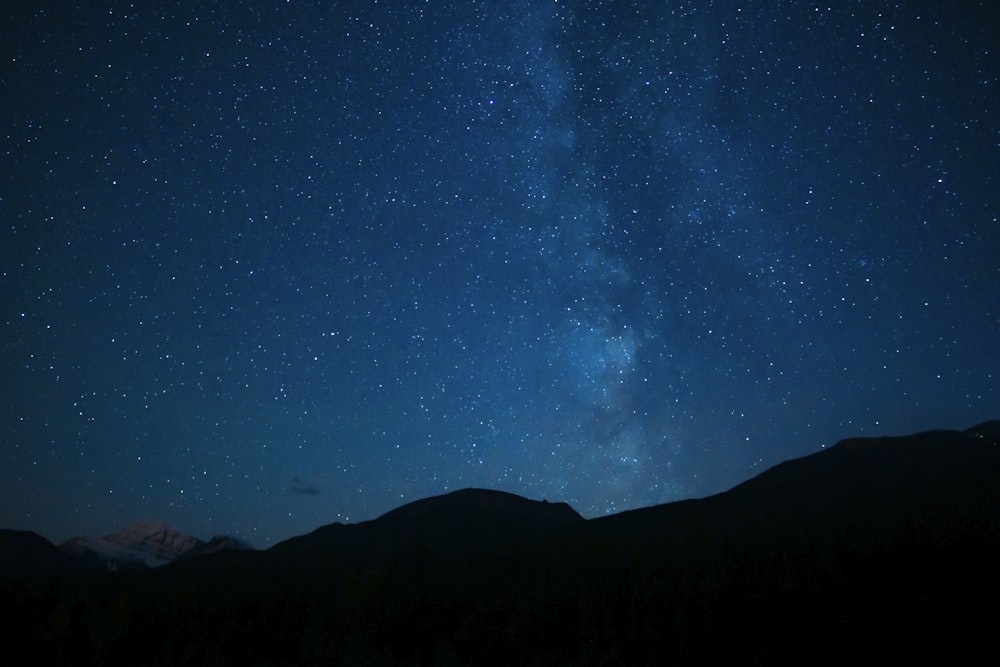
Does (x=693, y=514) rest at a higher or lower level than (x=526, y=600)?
higher

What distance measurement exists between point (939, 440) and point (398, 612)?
61.6 metres

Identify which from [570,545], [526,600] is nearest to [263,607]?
[526,600]

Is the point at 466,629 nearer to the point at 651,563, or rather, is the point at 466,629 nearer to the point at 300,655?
the point at 300,655

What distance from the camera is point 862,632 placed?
9781 millimetres

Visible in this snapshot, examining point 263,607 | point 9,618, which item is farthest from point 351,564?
point 9,618

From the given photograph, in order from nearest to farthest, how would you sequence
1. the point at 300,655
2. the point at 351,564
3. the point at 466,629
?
the point at 300,655 → the point at 466,629 → the point at 351,564

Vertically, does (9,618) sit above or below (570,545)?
below

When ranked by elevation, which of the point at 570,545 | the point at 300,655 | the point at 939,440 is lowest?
the point at 300,655

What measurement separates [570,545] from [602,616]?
22595mm

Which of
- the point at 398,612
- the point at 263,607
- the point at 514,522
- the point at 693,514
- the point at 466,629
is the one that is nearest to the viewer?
the point at 466,629

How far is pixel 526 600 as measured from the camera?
18828 millimetres

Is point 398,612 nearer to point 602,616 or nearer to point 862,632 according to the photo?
point 602,616

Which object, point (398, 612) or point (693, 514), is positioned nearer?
point (398, 612)

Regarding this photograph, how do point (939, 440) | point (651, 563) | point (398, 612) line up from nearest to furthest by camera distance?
point (398, 612) → point (651, 563) → point (939, 440)
